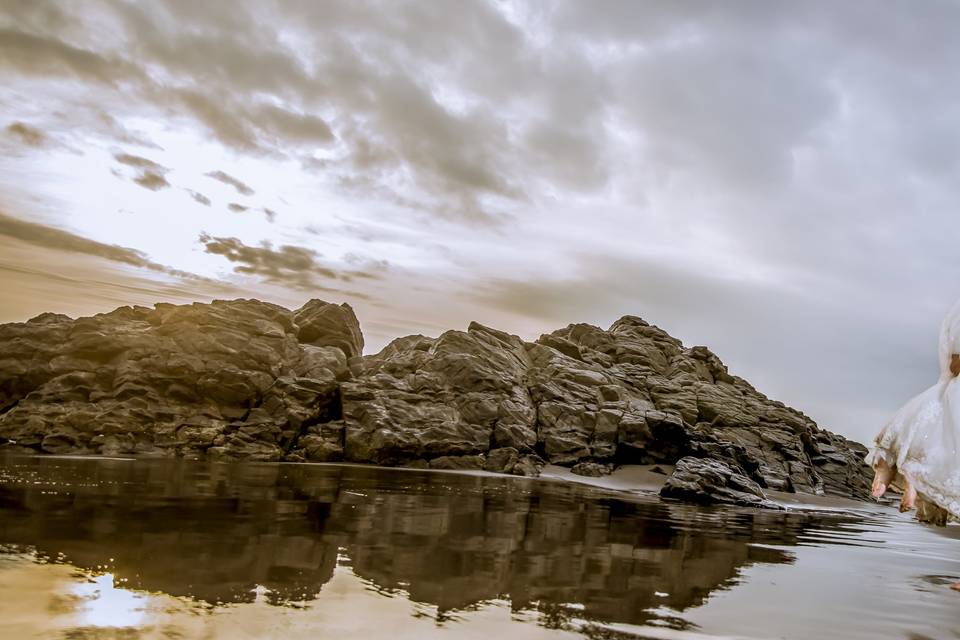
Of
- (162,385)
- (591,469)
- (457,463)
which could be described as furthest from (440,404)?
(162,385)

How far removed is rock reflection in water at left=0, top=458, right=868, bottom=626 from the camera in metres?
6.28

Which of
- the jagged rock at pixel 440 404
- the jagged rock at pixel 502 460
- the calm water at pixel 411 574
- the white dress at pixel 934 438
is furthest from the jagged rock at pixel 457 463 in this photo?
the white dress at pixel 934 438

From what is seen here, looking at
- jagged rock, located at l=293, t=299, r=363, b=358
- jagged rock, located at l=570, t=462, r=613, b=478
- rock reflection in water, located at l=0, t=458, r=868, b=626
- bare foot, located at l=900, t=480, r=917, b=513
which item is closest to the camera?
rock reflection in water, located at l=0, t=458, r=868, b=626

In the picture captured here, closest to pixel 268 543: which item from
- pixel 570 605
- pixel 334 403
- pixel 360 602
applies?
pixel 360 602

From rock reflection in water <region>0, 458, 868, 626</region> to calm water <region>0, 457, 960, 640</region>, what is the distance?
0.04 m

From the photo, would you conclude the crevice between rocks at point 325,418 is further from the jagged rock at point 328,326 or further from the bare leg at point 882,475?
the bare leg at point 882,475

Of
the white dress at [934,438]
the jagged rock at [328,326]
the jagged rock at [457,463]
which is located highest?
the jagged rock at [328,326]

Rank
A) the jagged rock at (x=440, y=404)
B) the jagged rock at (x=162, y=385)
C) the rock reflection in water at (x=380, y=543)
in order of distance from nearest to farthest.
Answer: the rock reflection in water at (x=380, y=543), the jagged rock at (x=162, y=385), the jagged rock at (x=440, y=404)

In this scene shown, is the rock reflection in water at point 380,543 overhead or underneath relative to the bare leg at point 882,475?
underneath

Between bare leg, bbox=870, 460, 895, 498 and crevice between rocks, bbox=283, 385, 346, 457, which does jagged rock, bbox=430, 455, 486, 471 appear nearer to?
crevice between rocks, bbox=283, 385, 346, 457

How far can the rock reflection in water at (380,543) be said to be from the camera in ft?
20.6

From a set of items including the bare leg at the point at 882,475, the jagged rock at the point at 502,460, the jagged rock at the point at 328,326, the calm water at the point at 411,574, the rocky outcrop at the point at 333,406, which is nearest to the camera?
the calm water at the point at 411,574

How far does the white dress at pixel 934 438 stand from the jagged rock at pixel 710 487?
705 inches

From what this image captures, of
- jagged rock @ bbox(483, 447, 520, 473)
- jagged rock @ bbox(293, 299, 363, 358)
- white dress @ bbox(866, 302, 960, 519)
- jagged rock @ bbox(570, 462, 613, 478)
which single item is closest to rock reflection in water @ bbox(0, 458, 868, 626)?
white dress @ bbox(866, 302, 960, 519)
